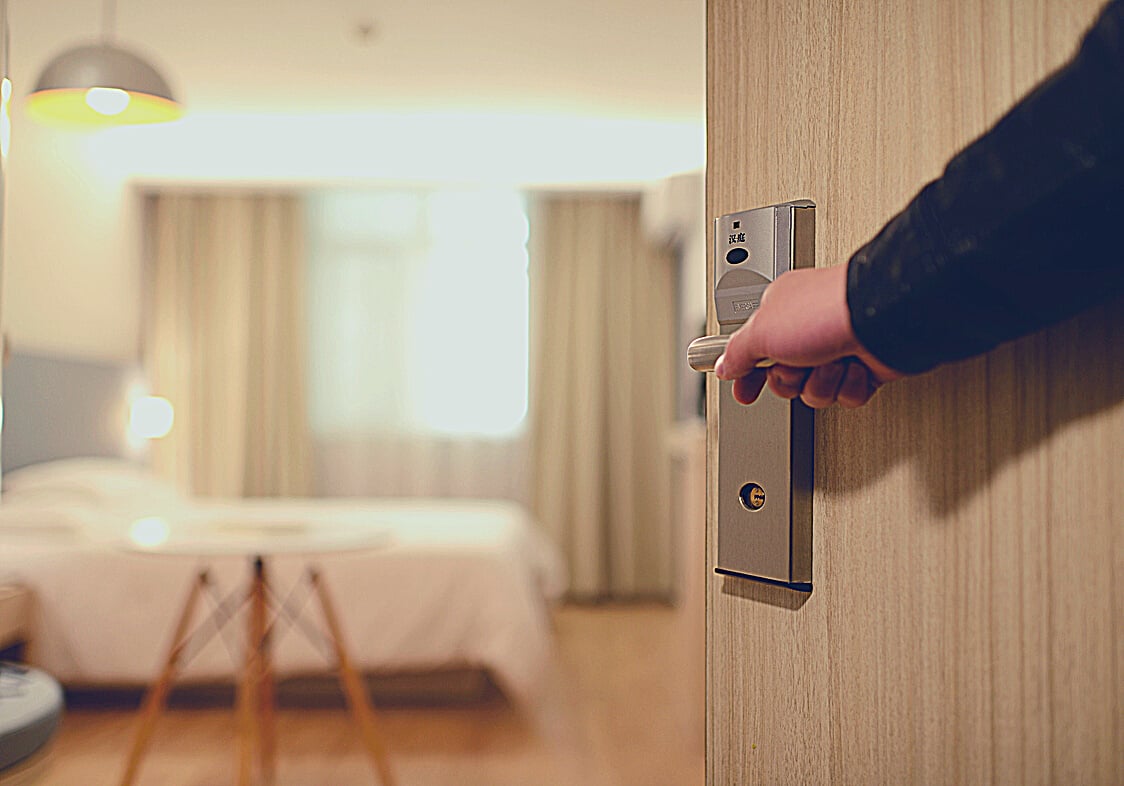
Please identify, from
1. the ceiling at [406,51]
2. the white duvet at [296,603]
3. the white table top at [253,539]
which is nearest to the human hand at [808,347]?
the white table top at [253,539]

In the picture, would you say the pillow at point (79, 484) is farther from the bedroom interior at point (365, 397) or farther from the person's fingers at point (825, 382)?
the person's fingers at point (825, 382)

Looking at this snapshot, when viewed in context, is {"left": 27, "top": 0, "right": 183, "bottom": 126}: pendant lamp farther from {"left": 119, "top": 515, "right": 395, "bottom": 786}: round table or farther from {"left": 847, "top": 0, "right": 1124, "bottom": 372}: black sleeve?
{"left": 847, "top": 0, "right": 1124, "bottom": 372}: black sleeve

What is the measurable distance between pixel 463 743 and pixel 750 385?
293 cm

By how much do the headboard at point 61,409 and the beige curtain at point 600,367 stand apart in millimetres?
2296

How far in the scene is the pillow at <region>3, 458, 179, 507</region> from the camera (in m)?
4.08

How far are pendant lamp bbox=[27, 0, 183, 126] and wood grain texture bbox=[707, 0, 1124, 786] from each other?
2.49m

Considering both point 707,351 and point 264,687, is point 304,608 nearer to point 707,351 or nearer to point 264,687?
point 264,687

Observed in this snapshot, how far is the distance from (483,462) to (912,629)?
553 cm

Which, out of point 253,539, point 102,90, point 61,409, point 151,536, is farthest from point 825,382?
point 61,409

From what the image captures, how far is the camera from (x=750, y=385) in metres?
0.67

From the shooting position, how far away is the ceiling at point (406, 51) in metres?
3.79

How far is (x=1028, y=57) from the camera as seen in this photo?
547 mm

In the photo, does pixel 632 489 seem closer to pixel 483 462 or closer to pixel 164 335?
pixel 483 462

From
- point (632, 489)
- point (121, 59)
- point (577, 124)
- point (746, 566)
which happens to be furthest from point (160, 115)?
point (632, 489)
